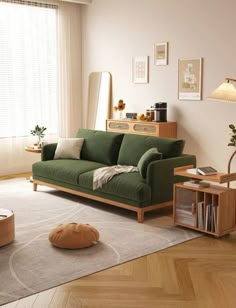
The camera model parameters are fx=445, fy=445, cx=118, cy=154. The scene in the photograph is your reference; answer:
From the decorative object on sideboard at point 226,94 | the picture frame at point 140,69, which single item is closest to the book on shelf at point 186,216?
the decorative object on sideboard at point 226,94

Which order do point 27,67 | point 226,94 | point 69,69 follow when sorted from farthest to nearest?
point 69,69 → point 27,67 → point 226,94

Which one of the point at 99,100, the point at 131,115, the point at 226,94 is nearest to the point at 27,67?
the point at 99,100

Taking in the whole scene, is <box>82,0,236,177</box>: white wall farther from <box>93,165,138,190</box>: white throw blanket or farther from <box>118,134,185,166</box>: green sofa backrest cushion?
<box>93,165,138,190</box>: white throw blanket

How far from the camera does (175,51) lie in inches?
251

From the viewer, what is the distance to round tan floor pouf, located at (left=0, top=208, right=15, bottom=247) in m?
3.91

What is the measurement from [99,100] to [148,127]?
1.58m

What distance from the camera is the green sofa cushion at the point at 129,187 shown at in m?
4.64

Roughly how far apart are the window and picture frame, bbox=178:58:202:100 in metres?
2.47

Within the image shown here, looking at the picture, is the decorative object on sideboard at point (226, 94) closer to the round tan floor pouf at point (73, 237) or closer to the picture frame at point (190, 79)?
the picture frame at point (190, 79)

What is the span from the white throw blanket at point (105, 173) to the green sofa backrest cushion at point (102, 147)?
53 cm

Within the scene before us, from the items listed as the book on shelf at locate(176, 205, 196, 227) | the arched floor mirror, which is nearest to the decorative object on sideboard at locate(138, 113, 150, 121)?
the arched floor mirror

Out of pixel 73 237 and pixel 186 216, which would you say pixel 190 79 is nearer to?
pixel 186 216

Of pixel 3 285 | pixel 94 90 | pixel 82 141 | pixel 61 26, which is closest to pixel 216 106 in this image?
pixel 82 141

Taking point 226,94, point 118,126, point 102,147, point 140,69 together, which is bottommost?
point 102,147
